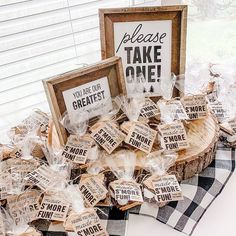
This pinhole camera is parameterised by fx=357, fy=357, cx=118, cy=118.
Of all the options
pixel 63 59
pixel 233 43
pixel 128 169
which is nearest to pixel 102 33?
pixel 63 59

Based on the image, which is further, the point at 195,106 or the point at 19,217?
the point at 195,106

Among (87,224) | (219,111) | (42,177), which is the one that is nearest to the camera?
(87,224)

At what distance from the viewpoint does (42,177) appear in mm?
899

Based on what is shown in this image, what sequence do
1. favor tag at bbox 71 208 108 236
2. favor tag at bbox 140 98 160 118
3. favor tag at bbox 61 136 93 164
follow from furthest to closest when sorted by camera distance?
favor tag at bbox 140 98 160 118 → favor tag at bbox 61 136 93 164 → favor tag at bbox 71 208 108 236

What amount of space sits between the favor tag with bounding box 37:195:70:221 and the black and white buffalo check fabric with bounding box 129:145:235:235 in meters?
0.17

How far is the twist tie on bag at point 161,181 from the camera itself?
0.87 metres

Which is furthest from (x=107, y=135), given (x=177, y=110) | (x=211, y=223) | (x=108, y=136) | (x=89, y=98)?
(x=211, y=223)

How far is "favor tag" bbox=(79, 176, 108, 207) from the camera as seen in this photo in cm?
86

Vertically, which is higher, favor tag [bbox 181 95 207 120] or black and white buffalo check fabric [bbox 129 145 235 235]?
favor tag [bbox 181 95 207 120]

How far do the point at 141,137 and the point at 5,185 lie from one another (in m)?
0.37

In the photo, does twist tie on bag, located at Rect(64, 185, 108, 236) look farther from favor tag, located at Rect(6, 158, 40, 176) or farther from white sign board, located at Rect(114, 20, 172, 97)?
white sign board, located at Rect(114, 20, 172, 97)

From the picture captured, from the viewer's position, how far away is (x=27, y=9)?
3.72ft

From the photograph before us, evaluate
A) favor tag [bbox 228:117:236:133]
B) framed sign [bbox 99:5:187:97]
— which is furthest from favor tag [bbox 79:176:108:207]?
favor tag [bbox 228:117:236:133]

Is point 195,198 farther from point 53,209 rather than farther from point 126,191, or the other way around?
point 53,209
